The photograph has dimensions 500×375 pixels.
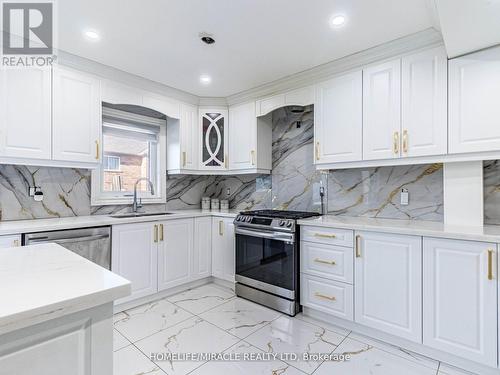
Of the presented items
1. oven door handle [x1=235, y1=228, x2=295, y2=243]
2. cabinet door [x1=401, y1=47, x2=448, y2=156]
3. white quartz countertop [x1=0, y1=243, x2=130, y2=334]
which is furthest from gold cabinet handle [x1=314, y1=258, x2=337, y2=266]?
white quartz countertop [x1=0, y1=243, x2=130, y2=334]

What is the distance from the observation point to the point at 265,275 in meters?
2.76

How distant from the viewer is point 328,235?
2381 mm

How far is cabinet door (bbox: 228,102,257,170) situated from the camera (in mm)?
3377

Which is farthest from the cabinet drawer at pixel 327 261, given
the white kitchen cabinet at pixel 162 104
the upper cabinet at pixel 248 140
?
the white kitchen cabinet at pixel 162 104

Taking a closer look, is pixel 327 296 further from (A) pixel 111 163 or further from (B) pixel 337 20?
(A) pixel 111 163

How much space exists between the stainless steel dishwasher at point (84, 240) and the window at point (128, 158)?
0.68 m

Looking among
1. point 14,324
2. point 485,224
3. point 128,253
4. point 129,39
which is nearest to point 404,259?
point 485,224

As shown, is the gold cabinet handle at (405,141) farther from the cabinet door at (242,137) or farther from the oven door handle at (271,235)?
the cabinet door at (242,137)

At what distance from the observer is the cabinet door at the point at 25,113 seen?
2.16 metres

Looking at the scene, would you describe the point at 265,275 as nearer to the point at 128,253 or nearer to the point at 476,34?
the point at 128,253

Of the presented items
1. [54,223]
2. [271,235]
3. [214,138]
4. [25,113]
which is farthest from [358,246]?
[25,113]

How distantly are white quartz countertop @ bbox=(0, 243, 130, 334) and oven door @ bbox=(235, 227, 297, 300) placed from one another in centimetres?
181

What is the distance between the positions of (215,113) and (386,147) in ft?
7.25

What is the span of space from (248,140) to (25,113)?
219cm
